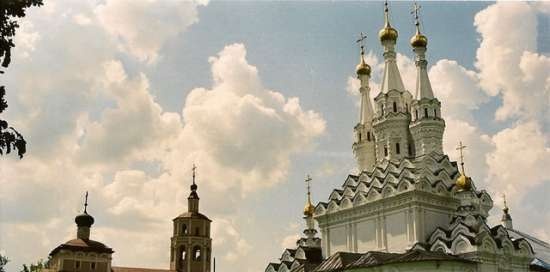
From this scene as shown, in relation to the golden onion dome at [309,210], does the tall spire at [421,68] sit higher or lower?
higher

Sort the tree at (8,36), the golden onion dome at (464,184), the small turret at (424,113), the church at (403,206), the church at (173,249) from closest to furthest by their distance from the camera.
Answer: the tree at (8,36), the church at (403,206), the golden onion dome at (464,184), the small turret at (424,113), the church at (173,249)

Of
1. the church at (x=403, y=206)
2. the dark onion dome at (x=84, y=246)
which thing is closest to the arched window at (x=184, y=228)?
the dark onion dome at (x=84, y=246)

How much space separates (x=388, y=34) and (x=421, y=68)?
3.67m

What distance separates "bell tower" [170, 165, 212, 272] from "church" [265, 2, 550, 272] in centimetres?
1129

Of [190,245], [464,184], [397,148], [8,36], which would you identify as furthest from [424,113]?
[8,36]

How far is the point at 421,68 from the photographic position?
45.2 m

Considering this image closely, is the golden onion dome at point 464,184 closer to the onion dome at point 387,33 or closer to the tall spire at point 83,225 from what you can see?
the onion dome at point 387,33

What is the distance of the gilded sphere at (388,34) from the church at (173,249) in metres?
24.6

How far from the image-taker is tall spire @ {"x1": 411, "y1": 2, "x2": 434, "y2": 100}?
4462 cm

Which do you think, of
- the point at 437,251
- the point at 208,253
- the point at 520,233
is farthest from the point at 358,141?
the point at 520,233

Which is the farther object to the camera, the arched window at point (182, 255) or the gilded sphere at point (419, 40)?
the arched window at point (182, 255)

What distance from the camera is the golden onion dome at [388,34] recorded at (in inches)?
1834

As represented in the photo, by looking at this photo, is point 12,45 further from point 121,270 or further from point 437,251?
point 121,270

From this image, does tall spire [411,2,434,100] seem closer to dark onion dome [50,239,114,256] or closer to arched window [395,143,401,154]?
arched window [395,143,401,154]
